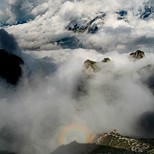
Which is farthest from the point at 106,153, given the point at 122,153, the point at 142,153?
the point at 142,153

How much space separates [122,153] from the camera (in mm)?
180750

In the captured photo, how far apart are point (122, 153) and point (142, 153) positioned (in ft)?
102

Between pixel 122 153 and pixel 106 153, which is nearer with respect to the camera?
pixel 122 153

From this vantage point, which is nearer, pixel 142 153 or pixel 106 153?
pixel 142 153

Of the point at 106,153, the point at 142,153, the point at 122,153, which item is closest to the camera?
the point at 142,153

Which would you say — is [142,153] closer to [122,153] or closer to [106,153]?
[122,153]

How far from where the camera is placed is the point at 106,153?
19762 cm

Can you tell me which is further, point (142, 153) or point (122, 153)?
point (122, 153)

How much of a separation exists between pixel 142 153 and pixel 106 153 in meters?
61.0

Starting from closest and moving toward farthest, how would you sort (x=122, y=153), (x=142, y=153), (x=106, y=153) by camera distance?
(x=142, y=153) < (x=122, y=153) < (x=106, y=153)

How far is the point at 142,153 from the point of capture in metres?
163
